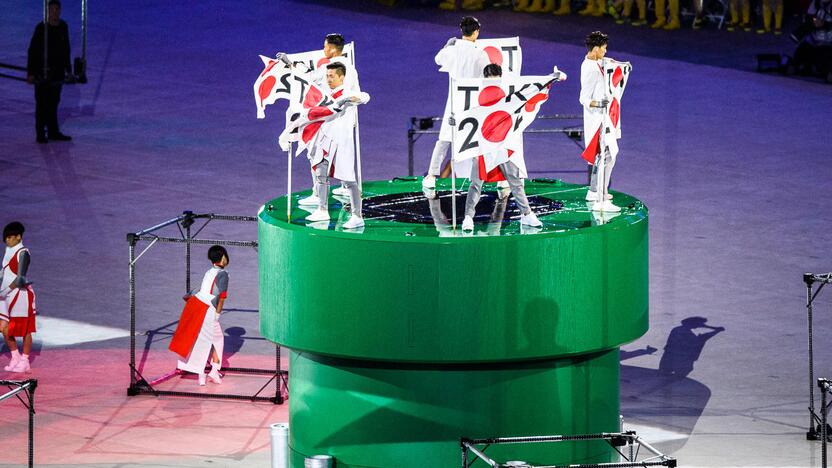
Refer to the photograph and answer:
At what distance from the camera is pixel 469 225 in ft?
49.3

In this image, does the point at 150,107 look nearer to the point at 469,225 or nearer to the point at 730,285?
the point at 730,285

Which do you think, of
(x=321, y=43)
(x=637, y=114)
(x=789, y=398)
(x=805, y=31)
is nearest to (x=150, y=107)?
(x=321, y=43)

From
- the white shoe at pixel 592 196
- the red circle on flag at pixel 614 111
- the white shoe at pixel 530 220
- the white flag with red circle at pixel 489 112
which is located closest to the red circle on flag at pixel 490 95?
the white flag with red circle at pixel 489 112

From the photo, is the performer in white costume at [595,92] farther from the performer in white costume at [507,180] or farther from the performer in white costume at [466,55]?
the performer in white costume at [507,180]

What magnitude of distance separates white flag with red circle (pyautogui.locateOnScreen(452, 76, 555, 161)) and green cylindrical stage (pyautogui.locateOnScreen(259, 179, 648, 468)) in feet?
2.47

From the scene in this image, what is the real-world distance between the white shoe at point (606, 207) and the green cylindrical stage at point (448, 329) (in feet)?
1.10

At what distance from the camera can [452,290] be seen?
1425cm

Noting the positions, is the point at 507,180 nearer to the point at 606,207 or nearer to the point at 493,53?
the point at 606,207

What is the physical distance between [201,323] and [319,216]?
3.98 meters

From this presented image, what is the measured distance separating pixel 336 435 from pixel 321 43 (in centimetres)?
2572

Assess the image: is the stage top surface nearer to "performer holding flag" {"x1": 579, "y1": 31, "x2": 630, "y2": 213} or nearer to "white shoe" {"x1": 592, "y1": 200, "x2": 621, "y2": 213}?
"white shoe" {"x1": 592, "y1": 200, "x2": 621, "y2": 213}

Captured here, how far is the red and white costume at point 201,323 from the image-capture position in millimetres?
19219

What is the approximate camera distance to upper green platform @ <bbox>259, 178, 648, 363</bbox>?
1427 centimetres

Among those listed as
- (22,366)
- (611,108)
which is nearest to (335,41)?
(611,108)
